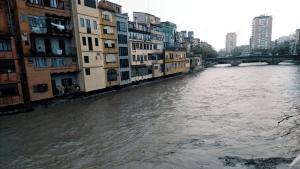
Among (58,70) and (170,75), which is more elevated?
(58,70)

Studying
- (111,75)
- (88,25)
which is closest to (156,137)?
(88,25)

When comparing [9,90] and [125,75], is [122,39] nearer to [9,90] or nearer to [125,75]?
[125,75]

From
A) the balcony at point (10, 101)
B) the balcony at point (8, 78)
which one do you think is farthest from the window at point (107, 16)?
the balcony at point (10, 101)

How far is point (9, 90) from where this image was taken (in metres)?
24.0

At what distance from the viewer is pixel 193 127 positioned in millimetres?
18000

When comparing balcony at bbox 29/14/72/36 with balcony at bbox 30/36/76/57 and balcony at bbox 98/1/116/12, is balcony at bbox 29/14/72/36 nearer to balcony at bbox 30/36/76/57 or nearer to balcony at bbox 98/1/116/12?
balcony at bbox 30/36/76/57

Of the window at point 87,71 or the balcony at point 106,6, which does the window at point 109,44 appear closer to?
the balcony at point 106,6

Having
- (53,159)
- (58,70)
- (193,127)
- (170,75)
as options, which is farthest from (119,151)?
(170,75)

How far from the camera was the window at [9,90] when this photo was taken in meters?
23.6

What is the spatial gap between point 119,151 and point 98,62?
81.2 ft

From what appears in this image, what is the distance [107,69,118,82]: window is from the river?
1301cm

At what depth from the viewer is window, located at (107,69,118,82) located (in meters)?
38.5

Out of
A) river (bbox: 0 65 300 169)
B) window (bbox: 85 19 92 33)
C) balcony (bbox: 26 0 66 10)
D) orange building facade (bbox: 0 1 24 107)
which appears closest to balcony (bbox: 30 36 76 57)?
orange building facade (bbox: 0 1 24 107)

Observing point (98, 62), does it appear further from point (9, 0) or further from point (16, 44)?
point (9, 0)
